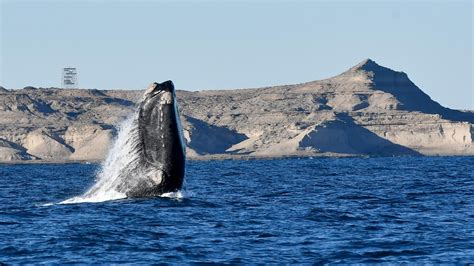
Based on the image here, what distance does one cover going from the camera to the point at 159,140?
974 inches

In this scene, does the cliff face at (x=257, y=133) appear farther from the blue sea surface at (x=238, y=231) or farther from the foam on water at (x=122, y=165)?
the foam on water at (x=122, y=165)

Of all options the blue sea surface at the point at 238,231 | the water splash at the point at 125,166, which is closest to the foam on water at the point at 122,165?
the water splash at the point at 125,166

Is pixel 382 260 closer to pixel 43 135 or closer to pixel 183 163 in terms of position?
pixel 183 163

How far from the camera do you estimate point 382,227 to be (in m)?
24.1

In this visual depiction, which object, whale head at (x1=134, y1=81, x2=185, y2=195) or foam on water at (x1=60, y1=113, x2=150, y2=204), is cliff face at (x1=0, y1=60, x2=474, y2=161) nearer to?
foam on water at (x1=60, y1=113, x2=150, y2=204)

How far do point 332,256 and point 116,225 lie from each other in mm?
5344

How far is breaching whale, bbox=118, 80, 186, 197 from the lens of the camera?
24.4 meters

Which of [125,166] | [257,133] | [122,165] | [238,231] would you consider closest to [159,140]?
[125,166]

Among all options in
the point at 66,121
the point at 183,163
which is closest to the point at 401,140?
the point at 66,121

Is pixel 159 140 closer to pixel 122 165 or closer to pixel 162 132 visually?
pixel 162 132

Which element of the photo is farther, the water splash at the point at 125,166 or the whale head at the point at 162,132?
the water splash at the point at 125,166

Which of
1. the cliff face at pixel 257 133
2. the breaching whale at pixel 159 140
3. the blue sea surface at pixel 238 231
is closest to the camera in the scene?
the blue sea surface at pixel 238 231

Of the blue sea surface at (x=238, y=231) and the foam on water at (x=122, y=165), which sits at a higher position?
the foam on water at (x=122, y=165)

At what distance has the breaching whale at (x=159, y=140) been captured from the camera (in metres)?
24.4
